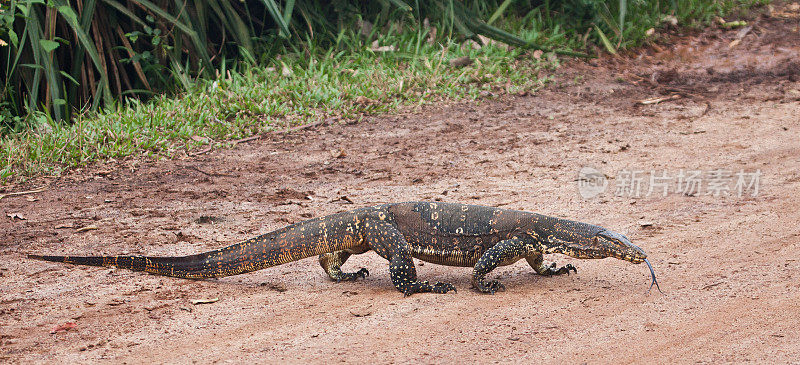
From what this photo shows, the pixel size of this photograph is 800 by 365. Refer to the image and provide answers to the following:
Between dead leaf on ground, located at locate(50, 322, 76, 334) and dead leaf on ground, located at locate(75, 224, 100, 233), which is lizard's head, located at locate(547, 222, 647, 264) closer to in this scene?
dead leaf on ground, located at locate(50, 322, 76, 334)

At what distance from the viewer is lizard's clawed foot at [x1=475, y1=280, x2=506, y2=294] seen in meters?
4.05

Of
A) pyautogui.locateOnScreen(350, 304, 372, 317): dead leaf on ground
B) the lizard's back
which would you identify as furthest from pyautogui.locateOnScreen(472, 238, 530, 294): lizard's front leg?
pyautogui.locateOnScreen(350, 304, 372, 317): dead leaf on ground

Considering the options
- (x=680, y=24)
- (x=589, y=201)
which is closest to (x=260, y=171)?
(x=589, y=201)

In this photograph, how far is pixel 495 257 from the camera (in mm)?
4020

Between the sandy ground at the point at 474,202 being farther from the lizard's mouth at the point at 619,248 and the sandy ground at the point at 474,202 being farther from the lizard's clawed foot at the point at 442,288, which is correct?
the lizard's mouth at the point at 619,248

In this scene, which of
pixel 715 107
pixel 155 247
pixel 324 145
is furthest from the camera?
pixel 715 107

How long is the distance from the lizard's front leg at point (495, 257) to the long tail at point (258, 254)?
0.69 meters

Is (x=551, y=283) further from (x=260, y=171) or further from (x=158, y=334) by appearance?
(x=260, y=171)

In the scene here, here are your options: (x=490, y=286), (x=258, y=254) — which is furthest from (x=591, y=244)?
(x=258, y=254)

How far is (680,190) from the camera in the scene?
5762 mm

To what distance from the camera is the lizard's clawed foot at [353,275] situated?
435 centimetres

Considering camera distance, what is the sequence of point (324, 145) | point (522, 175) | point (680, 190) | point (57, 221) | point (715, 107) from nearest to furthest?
point (57, 221), point (680, 190), point (522, 175), point (324, 145), point (715, 107)

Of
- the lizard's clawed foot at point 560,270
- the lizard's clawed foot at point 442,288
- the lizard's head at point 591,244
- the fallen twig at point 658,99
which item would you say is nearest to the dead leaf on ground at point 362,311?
the lizard's clawed foot at point 442,288

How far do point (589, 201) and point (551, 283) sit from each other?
157 centimetres
